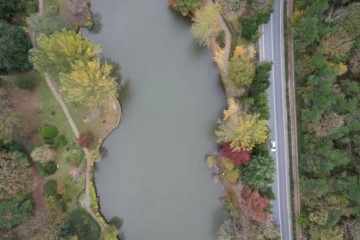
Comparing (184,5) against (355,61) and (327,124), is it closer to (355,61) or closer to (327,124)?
(355,61)

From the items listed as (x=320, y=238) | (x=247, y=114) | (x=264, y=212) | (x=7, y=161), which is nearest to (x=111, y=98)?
(x=7, y=161)

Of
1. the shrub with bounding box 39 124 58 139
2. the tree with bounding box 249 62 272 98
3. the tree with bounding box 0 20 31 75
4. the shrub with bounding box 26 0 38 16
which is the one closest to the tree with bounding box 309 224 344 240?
the tree with bounding box 249 62 272 98

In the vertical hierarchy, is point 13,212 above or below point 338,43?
below

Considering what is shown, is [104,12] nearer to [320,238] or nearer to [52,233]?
[52,233]

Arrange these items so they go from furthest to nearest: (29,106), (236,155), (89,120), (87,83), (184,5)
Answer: (89,120) < (29,106) < (184,5) < (236,155) < (87,83)

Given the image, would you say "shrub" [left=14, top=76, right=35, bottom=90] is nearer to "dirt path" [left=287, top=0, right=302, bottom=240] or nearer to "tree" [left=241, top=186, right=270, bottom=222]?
"tree" [left=241, top=186, right=270, bottom=222]


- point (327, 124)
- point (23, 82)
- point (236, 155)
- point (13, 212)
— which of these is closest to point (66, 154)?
point (13, 212)

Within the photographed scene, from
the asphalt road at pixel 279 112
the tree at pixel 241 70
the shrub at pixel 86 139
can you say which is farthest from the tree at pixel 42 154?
the asphalt road at pixel 279 112
